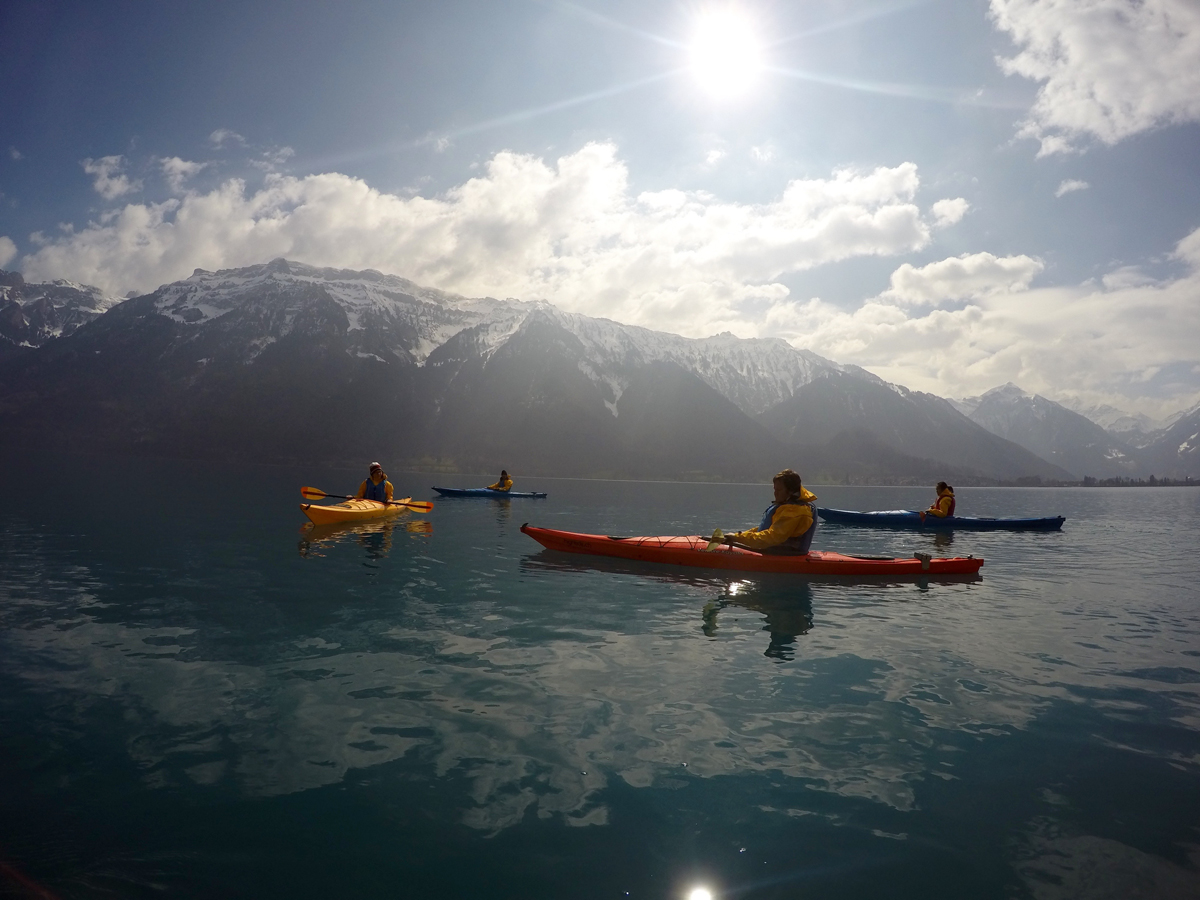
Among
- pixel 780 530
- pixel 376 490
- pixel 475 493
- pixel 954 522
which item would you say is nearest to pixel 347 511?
pixel 376 490

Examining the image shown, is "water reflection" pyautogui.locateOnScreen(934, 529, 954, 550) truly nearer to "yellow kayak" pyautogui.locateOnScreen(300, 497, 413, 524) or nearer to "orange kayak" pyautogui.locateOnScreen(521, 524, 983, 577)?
"orange kayak" pyautogui.locateOnScreen(521, 524, 983, 577)

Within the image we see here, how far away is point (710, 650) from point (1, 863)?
991cm

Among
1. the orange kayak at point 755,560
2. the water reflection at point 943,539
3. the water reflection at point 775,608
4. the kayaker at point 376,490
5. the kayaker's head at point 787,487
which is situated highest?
the kayaker's head at point 787,487

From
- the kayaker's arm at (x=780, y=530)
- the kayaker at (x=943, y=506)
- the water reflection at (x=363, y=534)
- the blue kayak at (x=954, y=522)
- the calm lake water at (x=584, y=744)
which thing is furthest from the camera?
the blue kayak at (x=954, y=522)

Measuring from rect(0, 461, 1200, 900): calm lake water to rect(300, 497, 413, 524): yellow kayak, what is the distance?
41.2ft

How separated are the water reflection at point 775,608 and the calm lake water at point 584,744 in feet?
0.48

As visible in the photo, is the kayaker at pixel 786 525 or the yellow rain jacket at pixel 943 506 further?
the yellow rain jacket at pixel 943 506

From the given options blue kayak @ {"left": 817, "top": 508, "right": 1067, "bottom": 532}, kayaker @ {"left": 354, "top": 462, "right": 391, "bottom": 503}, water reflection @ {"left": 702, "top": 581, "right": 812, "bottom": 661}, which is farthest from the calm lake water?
blue kayak @ {"left": 817, "top": 508, "right": 1067, "bottom": 532}

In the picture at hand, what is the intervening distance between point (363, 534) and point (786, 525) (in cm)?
2013

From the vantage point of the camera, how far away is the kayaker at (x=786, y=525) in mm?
18156

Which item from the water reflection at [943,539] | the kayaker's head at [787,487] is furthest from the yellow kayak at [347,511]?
the water reflection at [943,539]

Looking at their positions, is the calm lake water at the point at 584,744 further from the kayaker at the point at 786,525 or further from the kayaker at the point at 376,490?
the kayaker at the point at 376,490

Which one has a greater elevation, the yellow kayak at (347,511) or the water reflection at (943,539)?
the yellow kayak at (347,511)

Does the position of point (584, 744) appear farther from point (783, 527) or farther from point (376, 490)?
point (376, 490)
